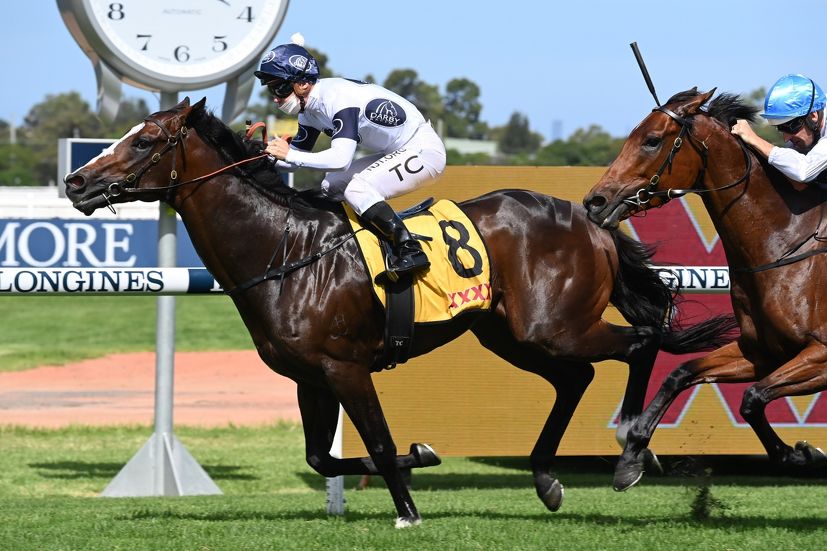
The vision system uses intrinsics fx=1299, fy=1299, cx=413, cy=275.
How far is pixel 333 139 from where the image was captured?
626cm

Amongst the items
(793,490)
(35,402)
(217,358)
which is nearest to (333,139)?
(793,490)

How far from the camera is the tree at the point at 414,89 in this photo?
79062mm

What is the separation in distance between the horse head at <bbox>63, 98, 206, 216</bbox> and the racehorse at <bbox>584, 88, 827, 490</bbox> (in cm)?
201

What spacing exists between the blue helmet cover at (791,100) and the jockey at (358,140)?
5.53 feet

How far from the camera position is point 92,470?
10.2 metres

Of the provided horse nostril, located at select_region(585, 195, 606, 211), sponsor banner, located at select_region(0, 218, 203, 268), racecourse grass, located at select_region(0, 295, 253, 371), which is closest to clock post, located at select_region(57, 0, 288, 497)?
sponsor banner, located at select_region(0, 218, 203, 268)

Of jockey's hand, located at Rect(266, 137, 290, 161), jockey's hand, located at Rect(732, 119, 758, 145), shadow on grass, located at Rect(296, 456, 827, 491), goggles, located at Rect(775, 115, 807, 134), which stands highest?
goggles, located at Rect(775, 115, 807, 134)

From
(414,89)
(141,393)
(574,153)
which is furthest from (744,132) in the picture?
(414,89)

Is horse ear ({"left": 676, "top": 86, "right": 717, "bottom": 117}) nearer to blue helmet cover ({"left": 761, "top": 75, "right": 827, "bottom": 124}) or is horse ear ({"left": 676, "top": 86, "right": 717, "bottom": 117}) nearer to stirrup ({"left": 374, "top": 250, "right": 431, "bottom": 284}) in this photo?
blue helmet cover ({"left": 761, "top": 75, "right": 827, "bottom": 124})

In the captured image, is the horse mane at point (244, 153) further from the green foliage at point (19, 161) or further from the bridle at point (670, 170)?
the green foliage at point (19, 161)

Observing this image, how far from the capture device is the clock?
8836 mm

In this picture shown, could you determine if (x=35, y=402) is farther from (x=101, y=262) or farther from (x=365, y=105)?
(x=365, y=105)

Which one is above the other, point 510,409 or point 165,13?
point 165,13

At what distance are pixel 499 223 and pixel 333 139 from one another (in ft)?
3.36
